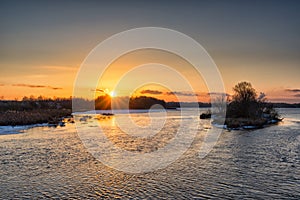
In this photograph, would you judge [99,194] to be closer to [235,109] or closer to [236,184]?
[236,184]

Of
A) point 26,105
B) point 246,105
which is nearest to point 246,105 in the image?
point 246,105

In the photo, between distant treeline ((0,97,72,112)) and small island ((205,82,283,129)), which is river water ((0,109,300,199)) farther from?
distant treeline ((0,97,72,112))

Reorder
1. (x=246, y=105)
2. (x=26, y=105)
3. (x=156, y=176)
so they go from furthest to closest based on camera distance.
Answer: (x=26, y=105), (x=246, y=105), (x=156, y=176)

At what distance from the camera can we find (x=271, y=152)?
62.8 ft

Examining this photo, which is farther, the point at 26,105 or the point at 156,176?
the point at 26,105

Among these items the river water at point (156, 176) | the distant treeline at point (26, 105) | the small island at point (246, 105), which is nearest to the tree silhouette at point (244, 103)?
the small island at point (246, 105)

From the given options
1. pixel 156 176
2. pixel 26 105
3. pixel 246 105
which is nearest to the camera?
pixel 156 176

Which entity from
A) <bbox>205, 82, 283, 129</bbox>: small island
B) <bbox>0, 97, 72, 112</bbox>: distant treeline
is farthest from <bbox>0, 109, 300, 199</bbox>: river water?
<bbox>0, 97, 72, 112</bbox>: distant treeline

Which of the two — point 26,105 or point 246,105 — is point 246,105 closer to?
point 246,105

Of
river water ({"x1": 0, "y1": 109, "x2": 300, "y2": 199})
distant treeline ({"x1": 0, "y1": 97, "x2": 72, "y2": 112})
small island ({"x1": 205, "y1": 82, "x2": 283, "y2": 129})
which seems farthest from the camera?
distant treeline ({"x1": 0, "y1": 97, "x2": 72, "y2": 112})

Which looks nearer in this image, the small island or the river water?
the river water

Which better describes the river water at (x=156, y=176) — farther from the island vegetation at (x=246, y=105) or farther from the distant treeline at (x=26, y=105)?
the distant treeline at (x=26, y=105)

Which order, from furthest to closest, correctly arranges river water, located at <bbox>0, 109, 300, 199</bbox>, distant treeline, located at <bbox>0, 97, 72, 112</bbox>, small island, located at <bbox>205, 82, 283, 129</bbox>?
distant treeline, located at <bbox>0, 97, 72, 112</bbox> → small island, located at <bbox>205, 82, 283, 129</bbox> → river water, located at <bbox>0, 109, 300, 199</bbox>

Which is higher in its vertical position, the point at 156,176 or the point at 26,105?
the point at 26,105
